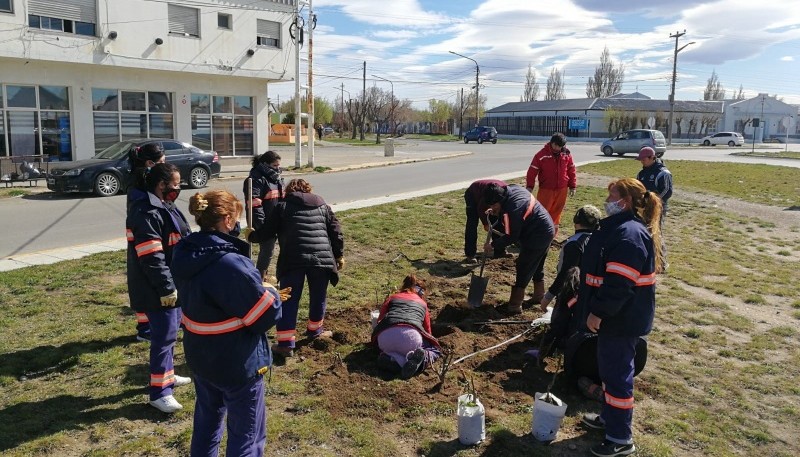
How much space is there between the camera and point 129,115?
78.3 ft

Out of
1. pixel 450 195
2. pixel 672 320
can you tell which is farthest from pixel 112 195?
pixel 672 320

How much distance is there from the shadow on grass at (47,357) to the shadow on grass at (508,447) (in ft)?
10.6

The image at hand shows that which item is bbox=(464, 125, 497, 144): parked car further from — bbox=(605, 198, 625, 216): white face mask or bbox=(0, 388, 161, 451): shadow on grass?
bbox=(0, 388, 161, 451): shadow on grass

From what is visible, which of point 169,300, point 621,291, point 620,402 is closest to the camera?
point 621,291

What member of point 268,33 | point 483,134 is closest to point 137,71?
point 268,33

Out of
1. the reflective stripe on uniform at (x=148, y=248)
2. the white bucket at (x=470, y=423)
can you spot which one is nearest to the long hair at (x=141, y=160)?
the reflective stripe on uniform at (x=148, y=248)

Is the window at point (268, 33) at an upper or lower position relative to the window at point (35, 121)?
upper

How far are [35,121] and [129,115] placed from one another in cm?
334

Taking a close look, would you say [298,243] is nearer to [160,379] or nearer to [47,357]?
[160,379]

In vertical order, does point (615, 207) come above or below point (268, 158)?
below

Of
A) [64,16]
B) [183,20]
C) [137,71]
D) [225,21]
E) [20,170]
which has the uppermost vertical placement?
[225,21]

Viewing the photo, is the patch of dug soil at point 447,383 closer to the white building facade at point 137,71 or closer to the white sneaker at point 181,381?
the white sneaker at point 181,381

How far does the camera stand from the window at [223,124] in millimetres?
26266

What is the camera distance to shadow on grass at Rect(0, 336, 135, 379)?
5078mm
